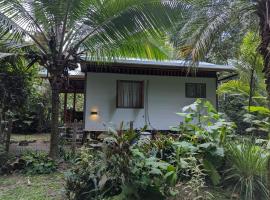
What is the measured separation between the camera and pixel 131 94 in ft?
42.4

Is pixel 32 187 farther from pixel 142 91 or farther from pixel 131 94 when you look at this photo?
pixel 142 91

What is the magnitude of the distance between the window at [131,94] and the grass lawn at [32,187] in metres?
5.75

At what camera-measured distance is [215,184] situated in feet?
19.1

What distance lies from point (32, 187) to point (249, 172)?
4.23 metres

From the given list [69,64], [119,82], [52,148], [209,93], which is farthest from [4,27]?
[209,93]

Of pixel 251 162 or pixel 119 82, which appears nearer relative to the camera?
pixel 251 162

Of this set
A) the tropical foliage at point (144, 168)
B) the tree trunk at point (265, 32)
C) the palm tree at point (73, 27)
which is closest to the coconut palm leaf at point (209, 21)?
the tree trunk at point (265, 32)

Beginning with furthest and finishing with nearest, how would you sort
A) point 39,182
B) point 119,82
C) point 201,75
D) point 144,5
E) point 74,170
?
point 201,75 < point 119,82 < point 144,5 < point 39,182 < point 74,170

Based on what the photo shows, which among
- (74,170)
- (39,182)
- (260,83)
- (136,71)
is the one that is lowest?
(39,182)

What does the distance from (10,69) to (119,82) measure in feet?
14.8

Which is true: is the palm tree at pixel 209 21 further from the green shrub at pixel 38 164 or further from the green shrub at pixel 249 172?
the green shrub at pixel 38 164

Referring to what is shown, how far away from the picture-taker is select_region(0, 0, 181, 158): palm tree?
765 centimetres

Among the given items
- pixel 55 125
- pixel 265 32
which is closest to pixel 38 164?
pixel 55 125

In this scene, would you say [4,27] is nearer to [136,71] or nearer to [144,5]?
[144,5]
